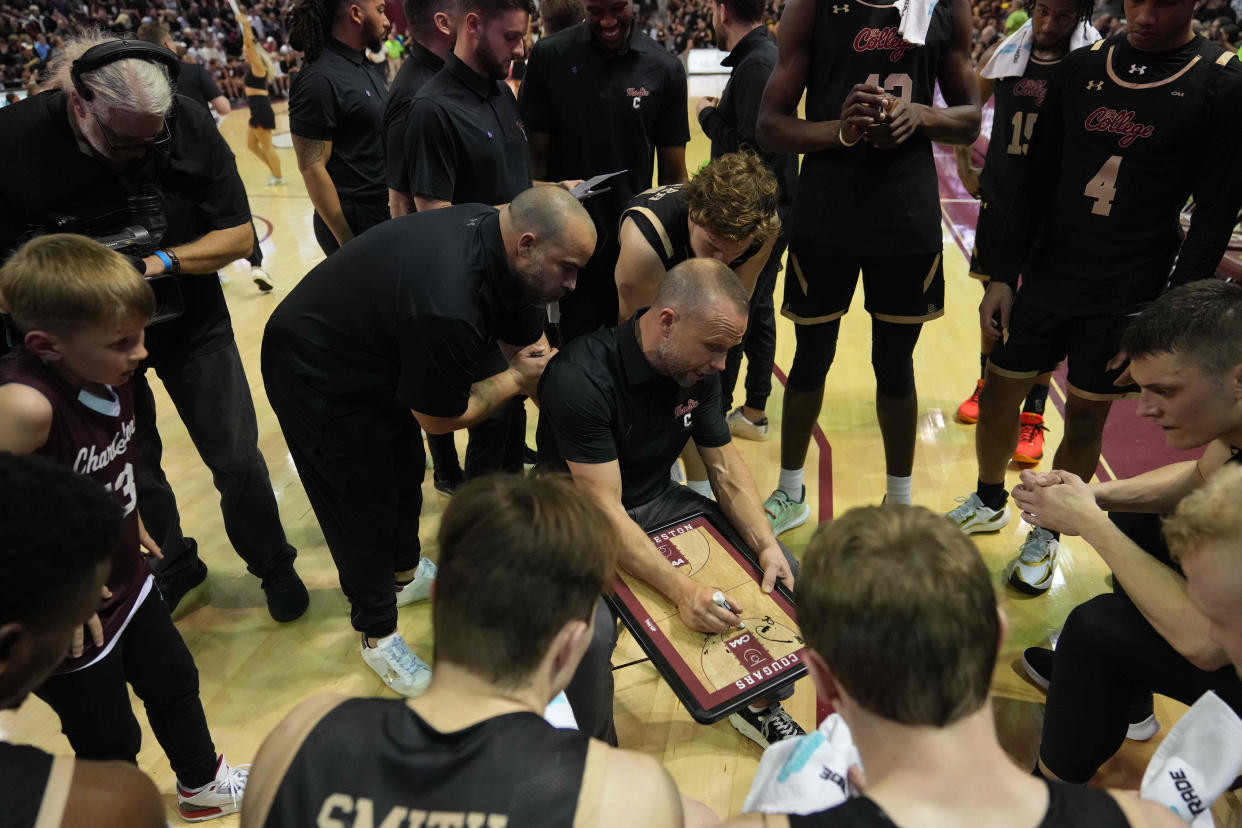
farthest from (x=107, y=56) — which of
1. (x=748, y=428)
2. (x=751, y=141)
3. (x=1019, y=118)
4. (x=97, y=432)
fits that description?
(x=1019, y=118)

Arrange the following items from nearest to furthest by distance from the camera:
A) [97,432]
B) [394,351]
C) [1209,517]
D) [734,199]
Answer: [1209,517] < [97,432] < [394,351] < [734,199]

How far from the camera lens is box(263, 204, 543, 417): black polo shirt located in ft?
6.78

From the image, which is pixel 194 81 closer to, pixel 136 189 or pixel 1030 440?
pixel 136 189

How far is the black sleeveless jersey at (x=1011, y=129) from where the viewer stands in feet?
11.3

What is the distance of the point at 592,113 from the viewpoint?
326 centimetres

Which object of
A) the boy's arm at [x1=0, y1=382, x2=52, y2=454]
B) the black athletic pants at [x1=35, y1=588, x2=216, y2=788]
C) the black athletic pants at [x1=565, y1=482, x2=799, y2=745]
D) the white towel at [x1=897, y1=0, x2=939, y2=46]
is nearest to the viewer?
the boy's arm at [x1=0, y1=382, x2=52, y2=454]

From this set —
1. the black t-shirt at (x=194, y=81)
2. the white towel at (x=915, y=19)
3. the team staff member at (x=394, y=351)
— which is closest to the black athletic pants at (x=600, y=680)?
the team staff member at (x=394, y=351)

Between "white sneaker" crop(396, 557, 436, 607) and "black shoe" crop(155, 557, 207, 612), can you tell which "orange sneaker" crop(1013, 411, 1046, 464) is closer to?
"white sneaker" crop(396, 557, 436, 607)

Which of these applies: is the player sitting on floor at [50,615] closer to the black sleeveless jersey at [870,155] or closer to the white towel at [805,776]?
the white towel at [805,776]

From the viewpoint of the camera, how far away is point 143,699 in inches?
77.7

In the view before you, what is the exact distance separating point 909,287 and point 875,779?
220 centimetres

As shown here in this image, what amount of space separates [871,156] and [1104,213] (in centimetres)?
75

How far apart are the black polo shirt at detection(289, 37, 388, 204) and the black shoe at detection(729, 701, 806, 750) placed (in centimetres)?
278

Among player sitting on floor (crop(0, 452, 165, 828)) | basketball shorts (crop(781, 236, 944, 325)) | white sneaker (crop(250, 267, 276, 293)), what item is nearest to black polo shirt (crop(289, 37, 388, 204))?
basketball shorts (crop(781, 236, 944, 325))
